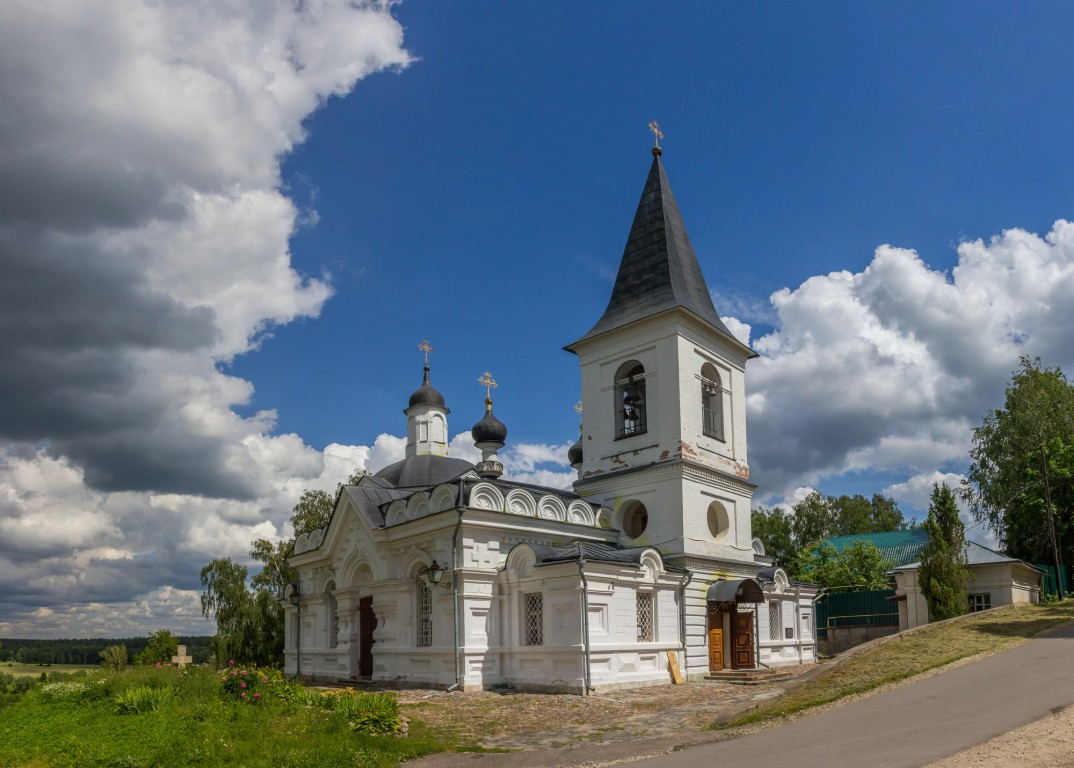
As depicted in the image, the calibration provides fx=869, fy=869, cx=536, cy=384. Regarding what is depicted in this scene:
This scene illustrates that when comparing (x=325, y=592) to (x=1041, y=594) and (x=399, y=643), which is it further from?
(x=1041, y=594)

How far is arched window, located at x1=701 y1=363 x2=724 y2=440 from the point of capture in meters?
24.2

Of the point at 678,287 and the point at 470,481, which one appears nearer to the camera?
the point at 470,481

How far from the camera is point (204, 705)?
12898mm

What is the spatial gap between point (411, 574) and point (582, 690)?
5858 mm

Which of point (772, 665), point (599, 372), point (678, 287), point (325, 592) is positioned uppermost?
point (678, 287)

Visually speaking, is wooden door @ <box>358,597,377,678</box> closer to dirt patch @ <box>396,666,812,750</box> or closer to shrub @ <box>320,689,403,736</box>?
dirt patch @ <box>396,666,812,750</box>

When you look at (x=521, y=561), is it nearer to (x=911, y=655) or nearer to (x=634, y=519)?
(x=634, y=519)

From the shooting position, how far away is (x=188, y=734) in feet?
37.7

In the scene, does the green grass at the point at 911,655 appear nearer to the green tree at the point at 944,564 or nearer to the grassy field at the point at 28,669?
the green tree at the point at 944,564

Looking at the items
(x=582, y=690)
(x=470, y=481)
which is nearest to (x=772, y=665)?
(x=582, y=690)

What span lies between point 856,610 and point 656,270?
14.4 meters

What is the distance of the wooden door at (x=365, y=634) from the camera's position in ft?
76.7

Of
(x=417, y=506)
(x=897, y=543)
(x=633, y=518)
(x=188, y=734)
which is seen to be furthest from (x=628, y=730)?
(x=897, y=543)

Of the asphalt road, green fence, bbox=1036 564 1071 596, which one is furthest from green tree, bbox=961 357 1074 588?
the asphalt road
